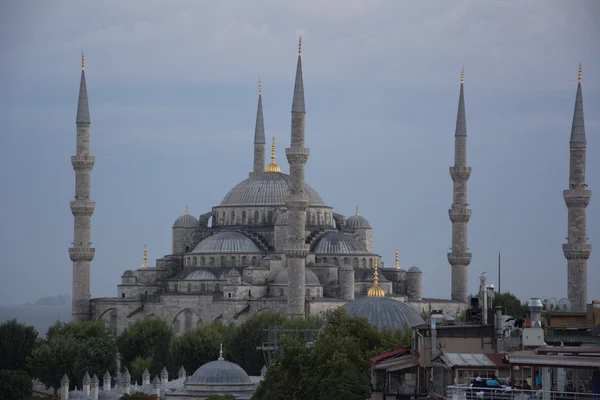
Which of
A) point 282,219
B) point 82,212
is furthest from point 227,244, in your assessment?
point 82,212

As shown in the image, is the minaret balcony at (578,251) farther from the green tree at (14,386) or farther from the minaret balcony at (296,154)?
the green tree at (14,386)

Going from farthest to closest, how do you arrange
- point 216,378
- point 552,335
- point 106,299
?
point 106,299 < point 216,378 < point 552,335

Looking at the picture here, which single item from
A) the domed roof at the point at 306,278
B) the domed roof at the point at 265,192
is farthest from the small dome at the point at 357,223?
the domed roof at the point at 306,278

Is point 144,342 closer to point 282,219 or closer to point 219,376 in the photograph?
point 282,219

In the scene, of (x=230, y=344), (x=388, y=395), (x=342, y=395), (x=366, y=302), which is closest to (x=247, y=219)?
(x=230, y=344)

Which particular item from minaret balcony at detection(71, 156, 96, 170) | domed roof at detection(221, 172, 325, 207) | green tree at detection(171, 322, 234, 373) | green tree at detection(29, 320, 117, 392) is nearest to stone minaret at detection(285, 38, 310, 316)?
green tree at detection(171, 322, 234, 373)

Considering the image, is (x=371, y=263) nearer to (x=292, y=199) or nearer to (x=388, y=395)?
(x=292, y=199)

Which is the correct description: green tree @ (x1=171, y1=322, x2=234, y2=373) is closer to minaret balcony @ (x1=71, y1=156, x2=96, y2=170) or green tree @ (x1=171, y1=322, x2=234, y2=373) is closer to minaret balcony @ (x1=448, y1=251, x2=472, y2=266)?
minaret balcony @ (x1=71, y1=156, x2=96, y2=170)

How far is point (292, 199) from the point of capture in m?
88.5

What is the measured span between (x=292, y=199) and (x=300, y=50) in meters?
8.58

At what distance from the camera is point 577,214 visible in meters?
85.5

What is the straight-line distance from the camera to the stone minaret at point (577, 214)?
8419 cm

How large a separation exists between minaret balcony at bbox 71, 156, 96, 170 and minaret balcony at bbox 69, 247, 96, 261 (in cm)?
450

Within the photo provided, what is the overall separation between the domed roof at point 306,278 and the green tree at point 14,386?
76.0ft
